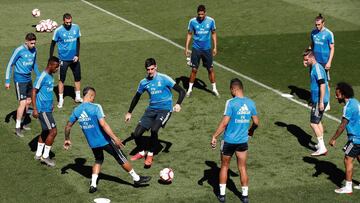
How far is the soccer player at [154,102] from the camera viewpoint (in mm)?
16938

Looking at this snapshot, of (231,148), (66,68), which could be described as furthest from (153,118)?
(66,68)

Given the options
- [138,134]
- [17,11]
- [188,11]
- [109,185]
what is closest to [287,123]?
[138,134]

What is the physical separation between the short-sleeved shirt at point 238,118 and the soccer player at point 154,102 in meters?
2.37

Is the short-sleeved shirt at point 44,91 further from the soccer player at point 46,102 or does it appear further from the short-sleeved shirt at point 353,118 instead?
the short-sleeved shirt at point 353,118

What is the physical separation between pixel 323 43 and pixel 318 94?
11.3ft

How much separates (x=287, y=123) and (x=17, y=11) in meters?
16.0

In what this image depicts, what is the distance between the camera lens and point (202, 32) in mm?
21562

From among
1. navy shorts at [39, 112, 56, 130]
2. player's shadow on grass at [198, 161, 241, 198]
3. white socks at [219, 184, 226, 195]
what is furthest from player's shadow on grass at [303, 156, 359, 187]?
navy shorts at [39, 112, 56, 130]

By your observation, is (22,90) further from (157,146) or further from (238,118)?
(238,118)

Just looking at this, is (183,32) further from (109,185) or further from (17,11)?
(109,185)

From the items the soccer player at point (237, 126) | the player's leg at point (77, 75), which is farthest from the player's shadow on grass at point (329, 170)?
the player's leg at point (77, 75)

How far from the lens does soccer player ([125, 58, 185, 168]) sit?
16938 mm

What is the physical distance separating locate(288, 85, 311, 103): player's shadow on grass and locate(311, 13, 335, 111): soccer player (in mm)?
1347

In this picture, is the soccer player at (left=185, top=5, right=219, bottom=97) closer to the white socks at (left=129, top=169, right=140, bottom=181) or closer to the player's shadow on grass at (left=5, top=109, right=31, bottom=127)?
the player's shadow on grass at (left=5, top=109, right=31, bottom=127)
